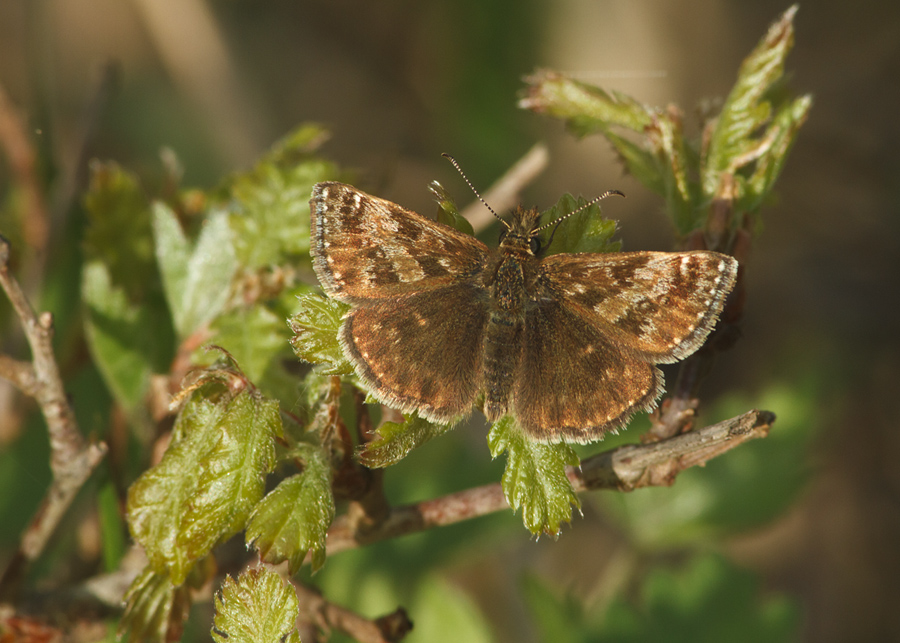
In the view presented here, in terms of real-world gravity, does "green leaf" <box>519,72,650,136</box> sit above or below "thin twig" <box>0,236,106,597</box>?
below

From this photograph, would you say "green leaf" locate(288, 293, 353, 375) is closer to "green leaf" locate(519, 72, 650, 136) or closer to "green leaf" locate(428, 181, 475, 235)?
"green leaf" locate(428, 181, 475, 235)

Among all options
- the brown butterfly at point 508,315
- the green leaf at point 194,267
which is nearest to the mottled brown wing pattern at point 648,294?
the brown butterfly at point 508,315

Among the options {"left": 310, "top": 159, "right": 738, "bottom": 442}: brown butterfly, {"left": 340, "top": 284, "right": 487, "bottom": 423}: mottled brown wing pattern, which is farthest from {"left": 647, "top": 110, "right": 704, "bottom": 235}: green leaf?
{"left": 340, "top": 284, "right": 487, "bottom": 423}: mottled brown wing pattern

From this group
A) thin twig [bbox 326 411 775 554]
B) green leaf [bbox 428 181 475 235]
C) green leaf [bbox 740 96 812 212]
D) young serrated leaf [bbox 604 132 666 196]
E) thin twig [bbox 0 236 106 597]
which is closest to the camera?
thin twig [bbox 326 411 775 554]

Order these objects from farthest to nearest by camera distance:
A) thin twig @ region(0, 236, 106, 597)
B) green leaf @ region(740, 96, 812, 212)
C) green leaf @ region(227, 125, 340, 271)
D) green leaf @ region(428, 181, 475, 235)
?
green leaf @ region(227, 125, 340, 271) → green leaf @ region(740, 96, 812, 212) → green leaf @ region(428, 181, 475, 235) → thin twig @ region(0, 236, 106, 597)

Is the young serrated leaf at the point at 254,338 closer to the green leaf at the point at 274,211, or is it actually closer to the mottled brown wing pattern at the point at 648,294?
the green leaf at the point at 274,211

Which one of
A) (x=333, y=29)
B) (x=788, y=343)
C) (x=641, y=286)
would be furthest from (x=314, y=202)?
(x=333, y=29)

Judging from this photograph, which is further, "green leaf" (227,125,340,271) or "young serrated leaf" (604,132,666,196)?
"green leaf" (227,125,340,271)
